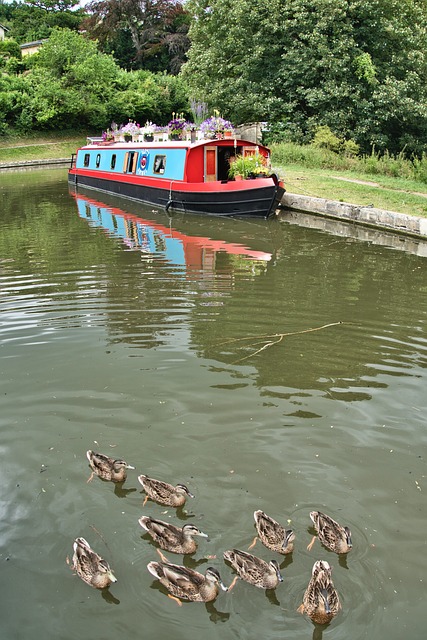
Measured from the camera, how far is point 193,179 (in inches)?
622

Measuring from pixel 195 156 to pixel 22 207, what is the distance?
5.44m

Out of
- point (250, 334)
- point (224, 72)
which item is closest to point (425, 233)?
point (250, 334)

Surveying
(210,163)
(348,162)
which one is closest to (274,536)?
(210,163)

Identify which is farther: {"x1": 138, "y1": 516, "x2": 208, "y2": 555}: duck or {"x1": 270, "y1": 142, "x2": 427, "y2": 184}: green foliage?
{"x1": 270, "y1": 142, "x2": 427, "y2": 184}: green foliage

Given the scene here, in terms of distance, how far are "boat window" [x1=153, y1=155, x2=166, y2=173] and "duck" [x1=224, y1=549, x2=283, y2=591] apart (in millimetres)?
14876

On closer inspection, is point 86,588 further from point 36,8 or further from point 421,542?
point 36,8

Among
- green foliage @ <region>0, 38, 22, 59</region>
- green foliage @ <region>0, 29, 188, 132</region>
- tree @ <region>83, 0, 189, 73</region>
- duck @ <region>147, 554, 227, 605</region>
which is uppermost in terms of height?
tree @ <region>83, 0, 189, 73</region>

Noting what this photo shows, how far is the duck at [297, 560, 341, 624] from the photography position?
114 inches

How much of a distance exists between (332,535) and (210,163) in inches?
539

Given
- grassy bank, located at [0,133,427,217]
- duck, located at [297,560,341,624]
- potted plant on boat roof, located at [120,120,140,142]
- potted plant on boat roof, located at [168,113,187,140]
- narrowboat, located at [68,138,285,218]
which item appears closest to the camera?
duck, located at [297,560,341,624]

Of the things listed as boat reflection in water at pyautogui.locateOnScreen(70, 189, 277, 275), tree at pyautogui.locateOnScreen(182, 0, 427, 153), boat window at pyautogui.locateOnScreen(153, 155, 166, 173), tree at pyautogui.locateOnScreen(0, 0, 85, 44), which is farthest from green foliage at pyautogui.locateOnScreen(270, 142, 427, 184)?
tree at pyautogui.locateOnScreen(0, 0, 85, 44)

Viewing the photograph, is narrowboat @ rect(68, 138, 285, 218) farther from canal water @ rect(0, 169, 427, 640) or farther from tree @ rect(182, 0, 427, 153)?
tree @ rect(182, 0, 427, 153)

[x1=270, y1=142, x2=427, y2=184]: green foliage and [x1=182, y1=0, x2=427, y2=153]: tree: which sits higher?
[x1=182, y1=0, x2=427, y2=153]: tree

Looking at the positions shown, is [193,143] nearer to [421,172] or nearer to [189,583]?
[421,172]
